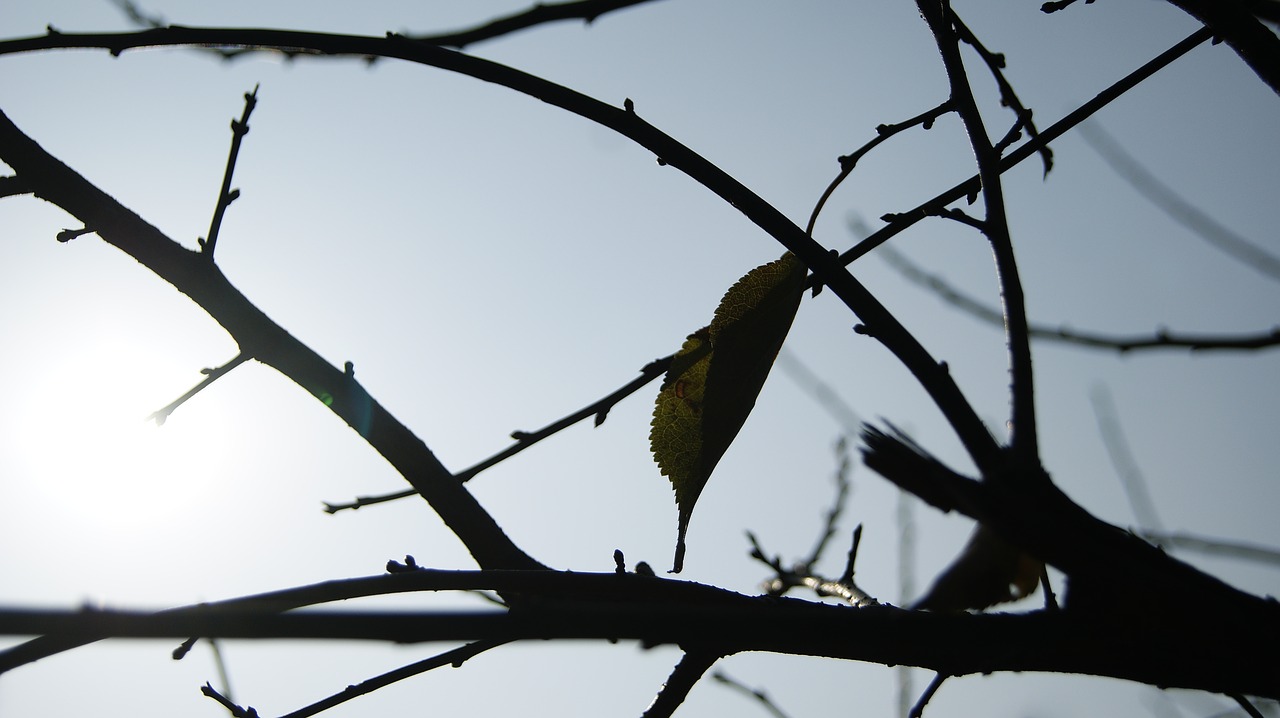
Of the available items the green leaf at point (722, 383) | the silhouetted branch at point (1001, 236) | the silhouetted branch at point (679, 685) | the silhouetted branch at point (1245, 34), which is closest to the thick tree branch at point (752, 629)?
the silhouetted branch at point (1001, 236)

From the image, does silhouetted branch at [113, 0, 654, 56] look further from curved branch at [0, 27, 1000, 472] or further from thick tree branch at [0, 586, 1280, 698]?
thick tree branch at [0, 586, 1280, 698]

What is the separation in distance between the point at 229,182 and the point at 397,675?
3.12 ft

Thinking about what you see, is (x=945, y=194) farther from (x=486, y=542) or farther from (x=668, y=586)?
(x=486, y=542)

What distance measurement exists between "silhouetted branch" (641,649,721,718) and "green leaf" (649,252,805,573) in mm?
240

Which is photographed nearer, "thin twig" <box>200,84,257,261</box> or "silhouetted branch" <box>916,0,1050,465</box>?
"silhouetted branch" <box>916,0,1050,465</box>

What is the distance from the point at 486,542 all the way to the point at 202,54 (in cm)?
102

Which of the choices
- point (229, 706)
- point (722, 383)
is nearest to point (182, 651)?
point (229, 706)

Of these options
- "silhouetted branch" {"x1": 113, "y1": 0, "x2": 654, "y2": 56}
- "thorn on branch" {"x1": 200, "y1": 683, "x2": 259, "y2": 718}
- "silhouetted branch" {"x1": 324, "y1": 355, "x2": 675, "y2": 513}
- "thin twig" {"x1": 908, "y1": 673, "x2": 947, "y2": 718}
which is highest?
"silhouetted branch" {"x1": 113, "y1": 0, "x2": 654, "y2": 56}

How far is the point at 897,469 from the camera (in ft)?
1.92

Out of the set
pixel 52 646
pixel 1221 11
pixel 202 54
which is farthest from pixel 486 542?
pixel 1221 11

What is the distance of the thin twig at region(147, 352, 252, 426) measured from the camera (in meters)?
1.42

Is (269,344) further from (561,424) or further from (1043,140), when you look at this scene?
(1043,140)

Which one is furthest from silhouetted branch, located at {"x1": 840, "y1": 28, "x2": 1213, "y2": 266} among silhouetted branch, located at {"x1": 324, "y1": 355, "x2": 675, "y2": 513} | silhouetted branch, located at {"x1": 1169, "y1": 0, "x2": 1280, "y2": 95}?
silhouetted branch, located at {"x1": 324, "y1": 355, "x2": 675, "y2": 513}

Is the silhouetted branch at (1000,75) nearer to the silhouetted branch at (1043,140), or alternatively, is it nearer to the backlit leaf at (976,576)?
the silhouetted branch at (1043,140)
